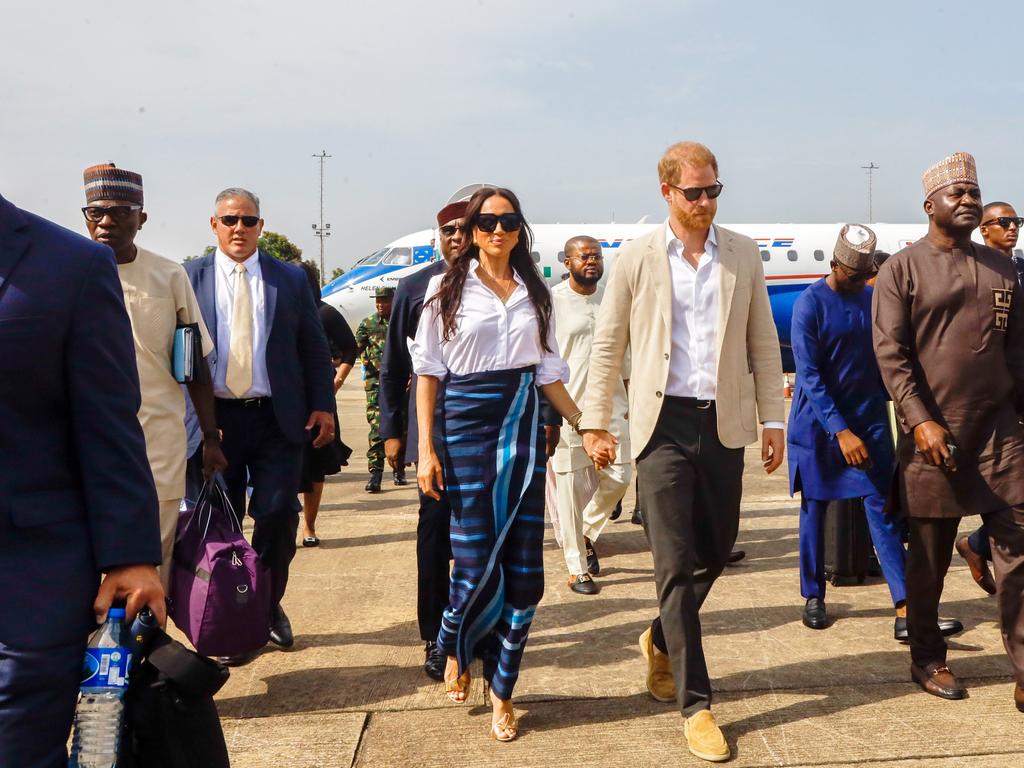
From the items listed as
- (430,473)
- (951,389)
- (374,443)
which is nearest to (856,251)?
(951,389)

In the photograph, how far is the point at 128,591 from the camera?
2082 millimetres

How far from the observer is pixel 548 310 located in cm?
416

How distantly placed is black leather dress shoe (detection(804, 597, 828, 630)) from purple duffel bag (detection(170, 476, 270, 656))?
276cm

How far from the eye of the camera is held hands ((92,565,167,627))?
6.75 ft

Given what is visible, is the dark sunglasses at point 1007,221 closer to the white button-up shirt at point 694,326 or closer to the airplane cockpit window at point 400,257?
the white button-up shirt at point 694,326

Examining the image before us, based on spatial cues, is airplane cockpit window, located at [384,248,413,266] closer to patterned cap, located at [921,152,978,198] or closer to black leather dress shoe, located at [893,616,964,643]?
black leather dress shoe, located at [893,616,964,643]

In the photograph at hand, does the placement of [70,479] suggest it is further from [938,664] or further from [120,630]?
[938,664]

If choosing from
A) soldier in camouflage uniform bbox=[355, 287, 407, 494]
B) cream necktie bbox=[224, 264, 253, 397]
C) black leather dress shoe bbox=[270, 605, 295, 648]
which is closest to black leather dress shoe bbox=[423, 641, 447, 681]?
black leather dress shoe bbox=[270, 605, 295, 648]

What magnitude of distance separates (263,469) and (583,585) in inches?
85.7

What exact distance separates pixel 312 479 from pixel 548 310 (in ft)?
10.9

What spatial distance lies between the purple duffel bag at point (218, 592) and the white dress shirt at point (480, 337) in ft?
3.24

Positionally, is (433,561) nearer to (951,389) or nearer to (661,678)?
(661,678)

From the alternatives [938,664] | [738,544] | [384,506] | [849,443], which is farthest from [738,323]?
[384,506]

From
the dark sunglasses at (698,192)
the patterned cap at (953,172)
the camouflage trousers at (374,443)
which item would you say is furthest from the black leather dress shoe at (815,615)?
the camouflage trousers at (374,443)
